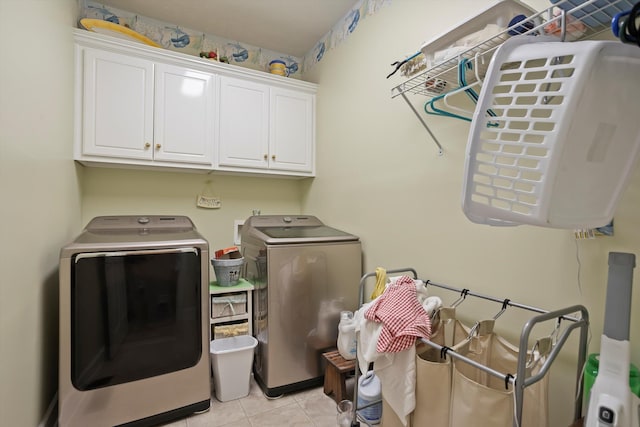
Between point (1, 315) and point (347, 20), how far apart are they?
2596 millimetres

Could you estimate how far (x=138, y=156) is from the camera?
217 cm

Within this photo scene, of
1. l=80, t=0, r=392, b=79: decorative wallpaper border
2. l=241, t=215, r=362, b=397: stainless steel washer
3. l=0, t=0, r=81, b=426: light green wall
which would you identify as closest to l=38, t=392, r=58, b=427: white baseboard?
l=0, t=0, r=81, b=426: light green wall

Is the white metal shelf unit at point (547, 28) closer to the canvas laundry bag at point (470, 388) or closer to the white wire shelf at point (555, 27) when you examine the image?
the white wire shelf at point (555, 27)

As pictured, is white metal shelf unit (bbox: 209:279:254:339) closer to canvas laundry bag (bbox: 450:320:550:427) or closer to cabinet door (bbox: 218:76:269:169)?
cabinet door (bbox: 218:76:269:169)

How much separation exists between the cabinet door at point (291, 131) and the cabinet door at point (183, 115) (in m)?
0.51

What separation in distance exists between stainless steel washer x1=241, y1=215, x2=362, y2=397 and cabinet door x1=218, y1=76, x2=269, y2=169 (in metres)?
0.68

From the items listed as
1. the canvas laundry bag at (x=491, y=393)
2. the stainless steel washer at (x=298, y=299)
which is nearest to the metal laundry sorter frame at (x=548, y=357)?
the canvas laundry bag at (x=491, y=393)

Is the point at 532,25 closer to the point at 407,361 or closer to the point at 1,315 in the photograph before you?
the point at 407,361

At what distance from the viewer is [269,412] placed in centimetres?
180

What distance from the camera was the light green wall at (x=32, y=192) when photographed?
1.16m

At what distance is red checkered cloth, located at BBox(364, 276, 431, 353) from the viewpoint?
116 cm

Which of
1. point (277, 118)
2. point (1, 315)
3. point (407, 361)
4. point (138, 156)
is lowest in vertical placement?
point (407, 361)

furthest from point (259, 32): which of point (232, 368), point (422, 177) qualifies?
point (232, 368)

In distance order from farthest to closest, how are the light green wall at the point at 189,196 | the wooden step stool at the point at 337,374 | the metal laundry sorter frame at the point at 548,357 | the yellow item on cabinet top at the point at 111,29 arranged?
the light green wall at the point at 189,196, the yellow item on cabinet top at the point at 111,29, the wooden step stool at the point at 337,374, the metal laundry sorter frame at the point at 548,357
